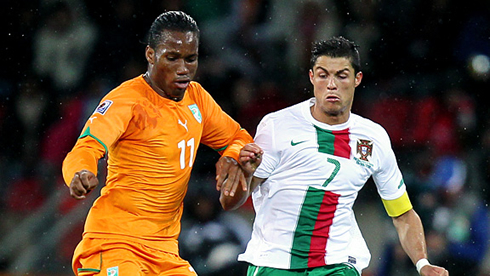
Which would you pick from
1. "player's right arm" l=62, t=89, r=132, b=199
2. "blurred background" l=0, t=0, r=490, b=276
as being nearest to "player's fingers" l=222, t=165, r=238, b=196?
"player's right arm" l=62, t=89, r=132, b=199

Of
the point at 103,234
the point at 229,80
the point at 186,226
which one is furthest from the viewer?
the point at 229,80

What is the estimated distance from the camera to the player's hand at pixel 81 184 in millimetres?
2592

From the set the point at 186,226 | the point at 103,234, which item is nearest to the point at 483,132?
the point at 186,226

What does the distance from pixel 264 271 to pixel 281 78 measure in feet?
11.6

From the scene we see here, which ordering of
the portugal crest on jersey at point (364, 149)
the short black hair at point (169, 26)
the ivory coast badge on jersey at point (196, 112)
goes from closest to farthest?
the short black hair at point (169, 26)
the ivory coast badge on jersey at point (196, 112)
the portugal crest on jersey at point (364, 149)

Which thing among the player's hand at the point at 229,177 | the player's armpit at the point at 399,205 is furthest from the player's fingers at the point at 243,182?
the player's armpit at the point at 399,205

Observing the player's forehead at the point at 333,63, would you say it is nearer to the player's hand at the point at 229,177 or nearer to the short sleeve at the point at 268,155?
the short sleeve at the point at 268,155

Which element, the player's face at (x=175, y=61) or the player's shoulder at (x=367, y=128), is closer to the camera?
the player's face at (x=175, y=61)

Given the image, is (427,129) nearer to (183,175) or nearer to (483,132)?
(483,132)

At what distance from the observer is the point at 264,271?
138 inches

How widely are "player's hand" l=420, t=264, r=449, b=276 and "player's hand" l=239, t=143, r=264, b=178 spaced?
3.55 ft

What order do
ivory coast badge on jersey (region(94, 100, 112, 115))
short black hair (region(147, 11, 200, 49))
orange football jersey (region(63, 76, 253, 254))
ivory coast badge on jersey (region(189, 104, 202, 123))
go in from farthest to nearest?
ivory coast badge on jersey (region(189, 104, 202, 123))
short black hair (region(147, 11, 200, 49))
orange football jersey (region(63, 76, 253, 254))
ivory coast badge on jersey (region(94, 100, 112, 115))

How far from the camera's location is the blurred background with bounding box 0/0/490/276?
623 cm

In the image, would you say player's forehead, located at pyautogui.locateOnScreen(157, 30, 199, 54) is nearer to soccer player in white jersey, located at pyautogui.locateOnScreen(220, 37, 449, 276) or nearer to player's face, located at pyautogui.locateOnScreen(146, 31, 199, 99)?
player's face, located at pyautogui.locateOnScreen(146, 31, 199, 99)
